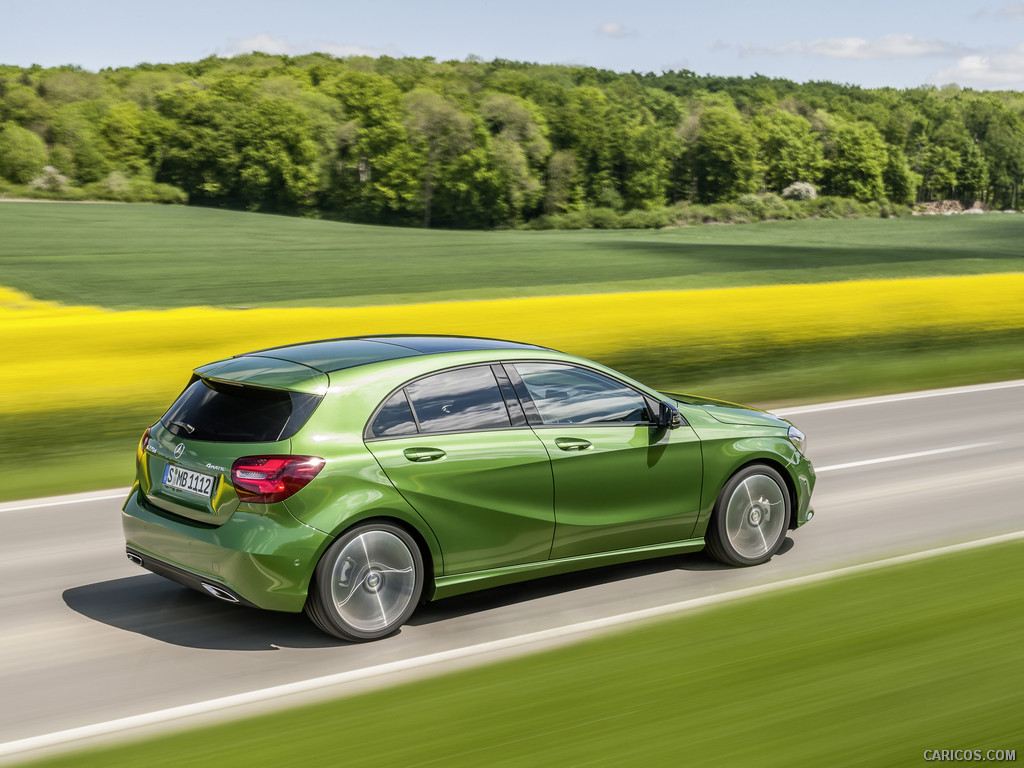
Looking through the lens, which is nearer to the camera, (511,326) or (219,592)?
(219,592)

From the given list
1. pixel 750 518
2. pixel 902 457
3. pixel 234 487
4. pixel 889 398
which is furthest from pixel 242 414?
pixel 889 398

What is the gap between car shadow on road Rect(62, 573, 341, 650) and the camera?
582cm

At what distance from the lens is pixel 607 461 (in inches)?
253

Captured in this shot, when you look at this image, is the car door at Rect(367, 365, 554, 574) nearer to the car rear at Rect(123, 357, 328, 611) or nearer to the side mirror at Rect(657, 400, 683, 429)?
the car rear at Rect(123, 357, 328, 611)

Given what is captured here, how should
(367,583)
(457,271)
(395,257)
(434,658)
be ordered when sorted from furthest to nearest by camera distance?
(395,257)
(457,271)
(367,583)
(434,658)

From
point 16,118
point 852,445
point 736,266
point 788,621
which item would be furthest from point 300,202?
point 788,621

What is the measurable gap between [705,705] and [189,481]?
2.75 meters

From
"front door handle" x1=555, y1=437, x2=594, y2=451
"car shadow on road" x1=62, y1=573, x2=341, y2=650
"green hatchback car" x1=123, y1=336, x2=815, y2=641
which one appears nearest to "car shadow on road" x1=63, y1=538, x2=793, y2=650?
"car shadow on road" x1=62, y1=573, x2=341, y2=650

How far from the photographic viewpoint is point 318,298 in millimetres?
34656

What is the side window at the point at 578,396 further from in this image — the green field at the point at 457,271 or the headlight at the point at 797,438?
the green field at the point at 457,271

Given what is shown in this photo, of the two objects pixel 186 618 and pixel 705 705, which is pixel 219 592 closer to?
pixel 186 618

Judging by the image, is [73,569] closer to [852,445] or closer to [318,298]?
[852,445]

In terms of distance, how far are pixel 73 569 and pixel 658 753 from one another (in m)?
4.58

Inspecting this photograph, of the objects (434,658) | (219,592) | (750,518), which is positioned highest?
(750,518)
